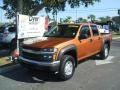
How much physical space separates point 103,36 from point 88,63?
59.7 inches

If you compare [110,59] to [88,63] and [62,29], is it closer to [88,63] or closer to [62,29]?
[88,63]

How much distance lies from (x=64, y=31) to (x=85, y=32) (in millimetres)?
851

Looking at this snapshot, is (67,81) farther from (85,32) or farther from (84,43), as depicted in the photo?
(85,32)

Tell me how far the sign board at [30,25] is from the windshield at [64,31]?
179 cm

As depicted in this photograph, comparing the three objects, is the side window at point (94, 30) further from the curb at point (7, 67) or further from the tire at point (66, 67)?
the curb at point (7, 67)

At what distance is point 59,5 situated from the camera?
14.4 meters

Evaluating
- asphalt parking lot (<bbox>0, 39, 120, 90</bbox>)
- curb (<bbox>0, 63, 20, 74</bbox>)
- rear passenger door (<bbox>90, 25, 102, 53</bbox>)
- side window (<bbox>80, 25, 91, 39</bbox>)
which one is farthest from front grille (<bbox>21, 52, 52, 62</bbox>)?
rear passenger door (<bbox>90, 25, 102, 53</bbox>)

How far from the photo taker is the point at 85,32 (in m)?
10.6

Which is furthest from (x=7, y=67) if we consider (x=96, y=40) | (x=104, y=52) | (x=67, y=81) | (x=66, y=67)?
(x=104, y=52)

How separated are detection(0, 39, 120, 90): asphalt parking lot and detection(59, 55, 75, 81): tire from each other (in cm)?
17

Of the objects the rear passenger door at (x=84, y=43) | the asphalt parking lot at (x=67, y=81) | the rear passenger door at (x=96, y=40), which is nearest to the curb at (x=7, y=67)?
the asphalt parking lot at (x=67, y=81)

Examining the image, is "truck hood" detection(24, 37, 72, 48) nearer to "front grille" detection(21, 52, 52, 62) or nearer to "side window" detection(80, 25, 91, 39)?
"front grille" detection(21, 52, 52, 62)

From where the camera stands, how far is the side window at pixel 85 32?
1001 centimetres

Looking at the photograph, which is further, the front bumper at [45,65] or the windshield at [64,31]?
the windshield at [64,31]
